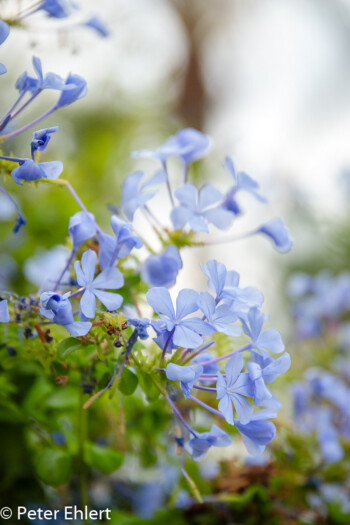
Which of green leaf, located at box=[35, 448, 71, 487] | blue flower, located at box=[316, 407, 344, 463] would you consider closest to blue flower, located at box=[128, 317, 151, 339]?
green leaf, located at box=[35, 448, 71, 487]

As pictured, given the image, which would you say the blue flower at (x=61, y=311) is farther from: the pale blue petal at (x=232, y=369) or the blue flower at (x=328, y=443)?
the blue flower at (x=328, y=443)

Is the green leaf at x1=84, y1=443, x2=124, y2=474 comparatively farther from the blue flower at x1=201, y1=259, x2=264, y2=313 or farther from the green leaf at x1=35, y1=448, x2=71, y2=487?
the blue flower at x1=201, y1=259, x2=264, y2=313

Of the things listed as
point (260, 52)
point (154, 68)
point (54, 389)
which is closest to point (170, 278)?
point (54, 389)

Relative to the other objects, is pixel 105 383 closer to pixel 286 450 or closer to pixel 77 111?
pixel 286 450

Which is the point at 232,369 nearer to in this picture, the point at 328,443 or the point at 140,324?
the point at 140,324

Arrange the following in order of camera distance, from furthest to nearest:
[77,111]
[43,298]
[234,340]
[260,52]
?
[260,52]
[77,111]
[234,340]
[43,298]

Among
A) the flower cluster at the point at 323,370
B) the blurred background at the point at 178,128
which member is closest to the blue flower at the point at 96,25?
the blurred background at the point at 178,128

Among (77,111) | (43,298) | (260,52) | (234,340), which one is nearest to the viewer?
(43,298)

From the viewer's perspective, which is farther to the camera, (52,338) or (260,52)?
(260,52)
